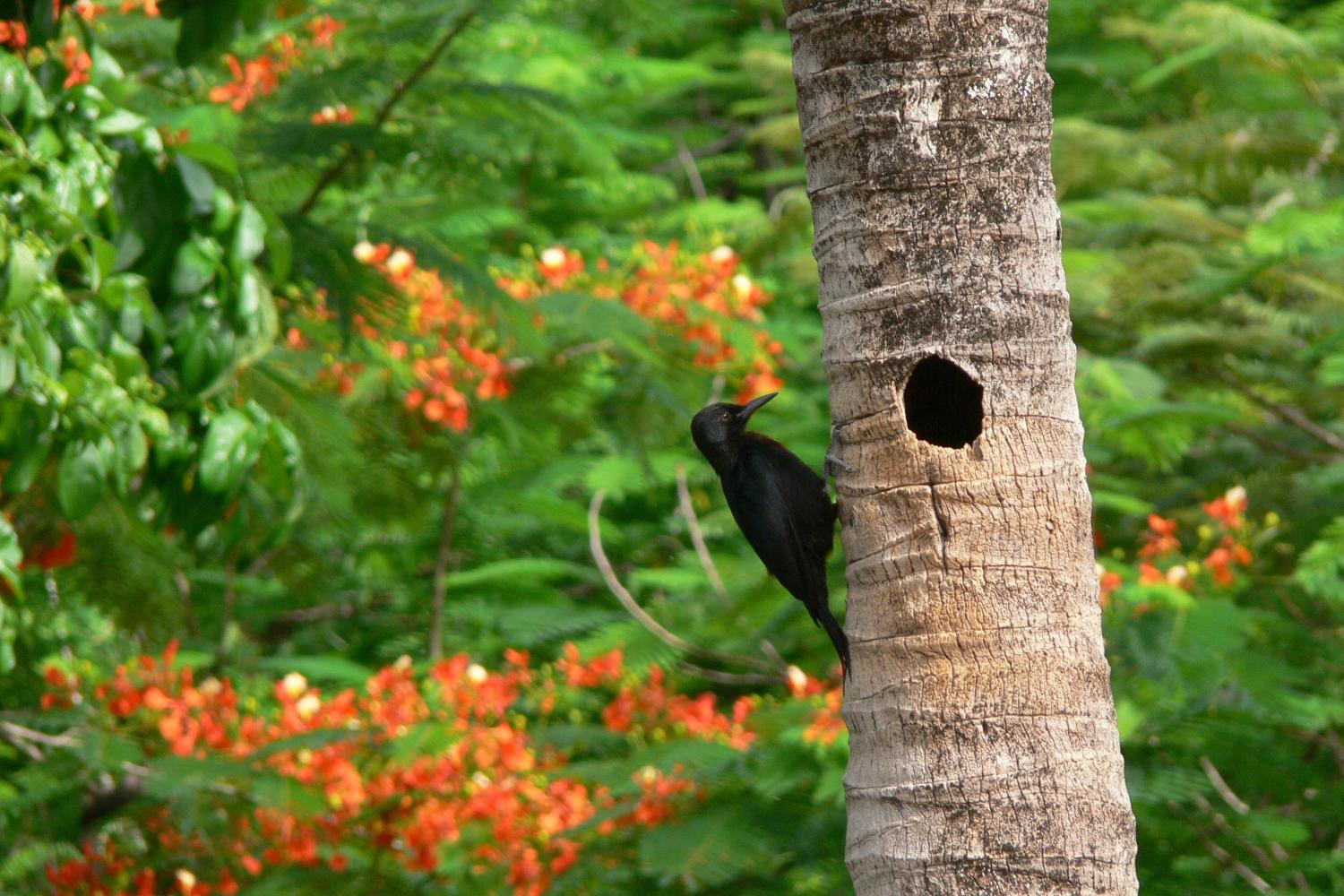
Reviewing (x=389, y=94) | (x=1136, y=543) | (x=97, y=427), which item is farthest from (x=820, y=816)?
(x=389, y=94)

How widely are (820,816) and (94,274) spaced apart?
3.19m

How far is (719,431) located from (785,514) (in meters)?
0.50

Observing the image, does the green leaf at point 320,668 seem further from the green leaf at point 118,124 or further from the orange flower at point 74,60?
the green leaf at point 118,124

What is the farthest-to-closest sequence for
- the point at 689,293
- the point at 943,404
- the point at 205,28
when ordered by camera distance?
the point at 689,293
the point at 205,28
the point at 943,404

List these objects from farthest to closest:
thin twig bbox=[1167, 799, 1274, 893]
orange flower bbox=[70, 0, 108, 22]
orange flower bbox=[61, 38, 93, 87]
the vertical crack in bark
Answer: thin twig bbox=[1167, 799, 1274, 893]
orange flower bbox=[61, 38, 93, 87]
orange flower bbox=[70, 0, 108, 22]
the vertical crack in bark

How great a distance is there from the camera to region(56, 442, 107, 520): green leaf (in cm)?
345

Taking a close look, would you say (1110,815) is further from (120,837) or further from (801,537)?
(120,837)

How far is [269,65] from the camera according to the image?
7215 mm

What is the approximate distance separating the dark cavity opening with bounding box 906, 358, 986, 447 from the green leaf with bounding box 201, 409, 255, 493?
1754 millimetres

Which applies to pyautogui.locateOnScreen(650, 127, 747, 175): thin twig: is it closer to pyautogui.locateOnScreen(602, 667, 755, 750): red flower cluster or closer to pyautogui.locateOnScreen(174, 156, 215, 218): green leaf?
pyautogui.locateOnScreen(602, 667, 755, 750): red flower cluster

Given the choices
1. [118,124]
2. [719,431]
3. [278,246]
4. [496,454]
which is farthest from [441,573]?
[118,124]

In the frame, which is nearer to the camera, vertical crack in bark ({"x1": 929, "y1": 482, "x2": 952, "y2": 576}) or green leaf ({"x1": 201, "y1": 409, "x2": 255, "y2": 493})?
vertical crack in bark ({"x1": 929, "y1": 482, "x2": 952, "y2": 576})

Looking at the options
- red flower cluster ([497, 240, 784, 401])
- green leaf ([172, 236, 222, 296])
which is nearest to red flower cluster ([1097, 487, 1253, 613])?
red flower cluster ([497, 240, 784, 401])

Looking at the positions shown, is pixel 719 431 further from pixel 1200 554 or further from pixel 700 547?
pixel 1200 554
